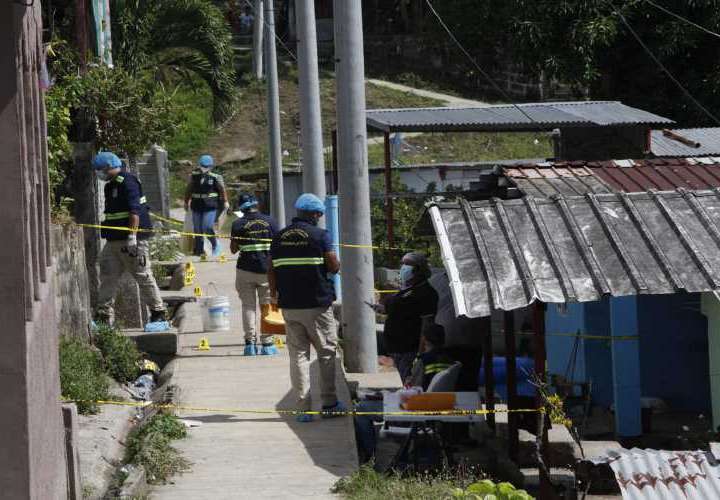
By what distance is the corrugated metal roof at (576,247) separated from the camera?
855 centimetres

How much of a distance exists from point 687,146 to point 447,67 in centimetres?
2678

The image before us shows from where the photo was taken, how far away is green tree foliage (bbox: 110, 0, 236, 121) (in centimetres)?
2116

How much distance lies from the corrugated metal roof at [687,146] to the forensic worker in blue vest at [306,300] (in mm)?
7688

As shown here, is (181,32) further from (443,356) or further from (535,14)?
(443,356)

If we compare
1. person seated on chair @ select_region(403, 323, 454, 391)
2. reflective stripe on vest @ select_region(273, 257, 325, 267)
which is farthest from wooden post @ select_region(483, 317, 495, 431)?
reflective stripe on vest @ select_region(273, 257, 325, 267)

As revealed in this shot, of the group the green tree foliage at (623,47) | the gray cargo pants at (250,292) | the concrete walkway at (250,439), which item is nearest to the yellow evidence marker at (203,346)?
the concrete walkway at (250,439)

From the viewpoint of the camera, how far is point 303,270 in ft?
36.3

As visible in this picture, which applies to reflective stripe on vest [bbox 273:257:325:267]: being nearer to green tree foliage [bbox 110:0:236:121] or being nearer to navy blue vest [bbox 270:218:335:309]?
navy blue vest [bbox 270:218:335:309]

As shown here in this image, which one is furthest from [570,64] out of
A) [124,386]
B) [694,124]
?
[124,386]

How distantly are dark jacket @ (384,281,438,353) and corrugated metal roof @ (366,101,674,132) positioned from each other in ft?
21.0

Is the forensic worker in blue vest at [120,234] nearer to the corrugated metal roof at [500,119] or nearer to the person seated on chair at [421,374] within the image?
the person seated on chair at [421,374]

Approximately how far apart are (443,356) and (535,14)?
55.1 feet

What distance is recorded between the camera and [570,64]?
27.0m

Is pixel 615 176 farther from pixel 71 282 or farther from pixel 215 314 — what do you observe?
pixel 215 314
